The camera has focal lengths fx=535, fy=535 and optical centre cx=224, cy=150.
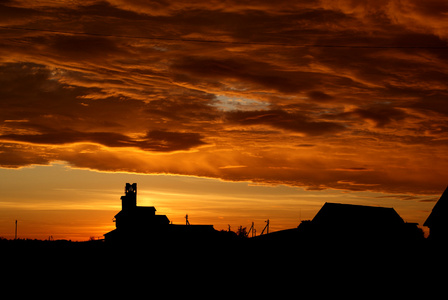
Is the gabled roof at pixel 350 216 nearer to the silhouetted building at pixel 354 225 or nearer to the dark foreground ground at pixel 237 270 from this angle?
the silhouetted building at pixel 354 225

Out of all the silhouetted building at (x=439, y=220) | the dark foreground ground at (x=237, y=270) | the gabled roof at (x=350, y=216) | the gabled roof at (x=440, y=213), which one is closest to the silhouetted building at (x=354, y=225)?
the gabled roof at (x=350, y=216)

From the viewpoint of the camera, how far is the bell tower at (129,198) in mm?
77812

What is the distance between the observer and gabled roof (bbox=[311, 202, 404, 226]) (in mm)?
50219

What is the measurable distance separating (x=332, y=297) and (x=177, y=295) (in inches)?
331

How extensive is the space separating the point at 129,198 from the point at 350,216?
37.6 m

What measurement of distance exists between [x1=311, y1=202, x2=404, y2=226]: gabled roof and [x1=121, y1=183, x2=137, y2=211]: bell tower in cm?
3382

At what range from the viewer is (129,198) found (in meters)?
78.1

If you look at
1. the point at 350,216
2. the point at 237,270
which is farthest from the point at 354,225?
the point at 237,270

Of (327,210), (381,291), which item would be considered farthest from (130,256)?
(327,210)

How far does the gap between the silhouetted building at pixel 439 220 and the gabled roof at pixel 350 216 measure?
748cm

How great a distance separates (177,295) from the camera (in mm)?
28641

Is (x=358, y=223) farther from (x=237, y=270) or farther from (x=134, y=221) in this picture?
(x=134, y=221)

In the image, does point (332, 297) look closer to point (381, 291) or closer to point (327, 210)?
point (381, 291)

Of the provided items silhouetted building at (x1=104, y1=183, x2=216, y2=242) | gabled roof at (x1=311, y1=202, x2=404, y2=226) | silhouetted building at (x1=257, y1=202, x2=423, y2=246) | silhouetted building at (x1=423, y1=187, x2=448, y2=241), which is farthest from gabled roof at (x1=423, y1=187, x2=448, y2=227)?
silhouetted building at (x1=104, y1=183, x2=216, y2=242)
